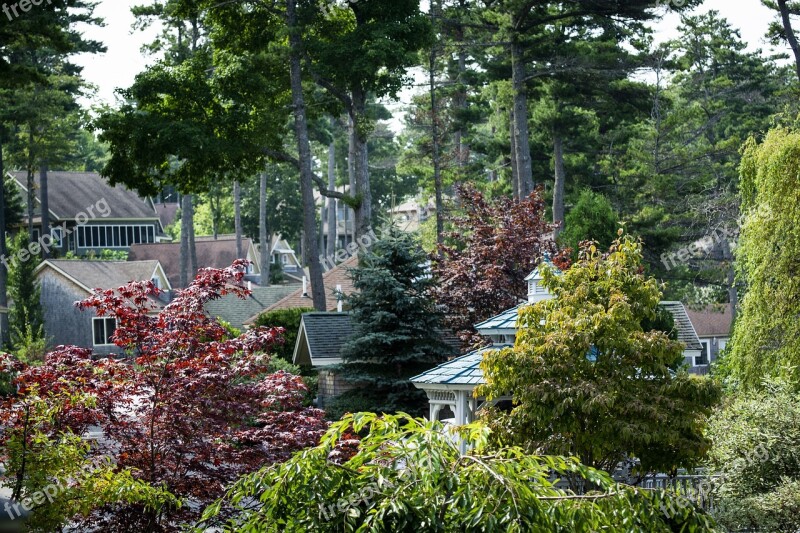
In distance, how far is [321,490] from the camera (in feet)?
24.0

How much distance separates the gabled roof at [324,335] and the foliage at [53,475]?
53.4ft

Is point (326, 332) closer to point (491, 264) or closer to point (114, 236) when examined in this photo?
point (491, 264)

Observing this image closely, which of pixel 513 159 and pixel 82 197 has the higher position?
pixel 82 197

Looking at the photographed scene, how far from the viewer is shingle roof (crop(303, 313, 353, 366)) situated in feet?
91.0

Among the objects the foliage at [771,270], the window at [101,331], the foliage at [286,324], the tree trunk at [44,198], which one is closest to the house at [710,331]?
the foliage at [286,324]

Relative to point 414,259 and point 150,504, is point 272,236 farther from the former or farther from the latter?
point 150,504

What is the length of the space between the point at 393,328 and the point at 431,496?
18.6 metres

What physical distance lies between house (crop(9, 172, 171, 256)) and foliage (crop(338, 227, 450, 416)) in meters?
41.0

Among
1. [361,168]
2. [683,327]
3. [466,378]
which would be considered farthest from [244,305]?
[466,378]

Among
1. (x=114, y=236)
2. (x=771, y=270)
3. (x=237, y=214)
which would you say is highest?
A: (x=237, y=214)

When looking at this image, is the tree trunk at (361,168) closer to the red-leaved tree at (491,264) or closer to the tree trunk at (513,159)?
the red-leaved tree at (491,264)

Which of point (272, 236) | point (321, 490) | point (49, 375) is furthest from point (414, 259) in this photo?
point (272, 236)

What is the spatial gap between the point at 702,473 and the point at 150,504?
29.7 ft

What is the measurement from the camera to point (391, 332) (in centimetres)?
2542
